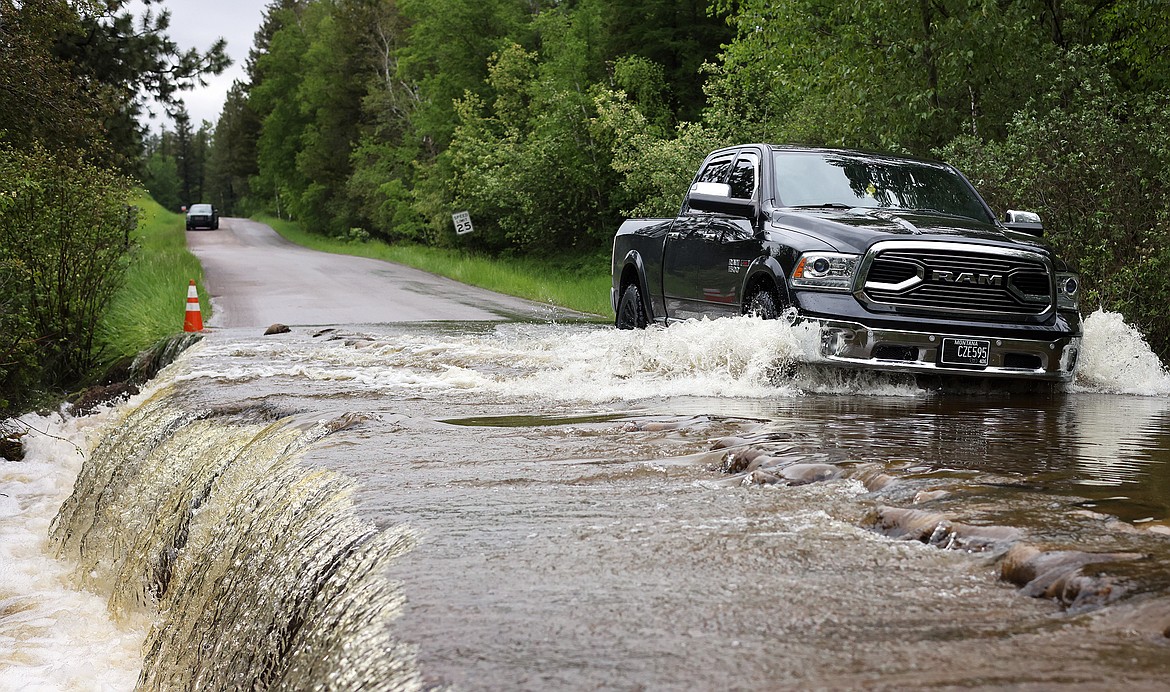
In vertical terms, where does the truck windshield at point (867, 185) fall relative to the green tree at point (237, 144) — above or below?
below

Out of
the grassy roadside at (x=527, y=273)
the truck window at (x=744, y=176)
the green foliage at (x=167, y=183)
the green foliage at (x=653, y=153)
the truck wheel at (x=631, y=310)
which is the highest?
the green foliage at (x=167, y=183)

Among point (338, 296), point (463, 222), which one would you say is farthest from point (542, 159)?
point (338, 296)

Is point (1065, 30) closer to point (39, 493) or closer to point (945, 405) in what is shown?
point (945, 405)

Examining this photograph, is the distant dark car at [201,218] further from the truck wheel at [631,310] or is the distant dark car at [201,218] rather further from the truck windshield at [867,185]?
the truck windshield at [867,185]

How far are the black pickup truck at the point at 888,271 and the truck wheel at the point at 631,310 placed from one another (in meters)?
1.82

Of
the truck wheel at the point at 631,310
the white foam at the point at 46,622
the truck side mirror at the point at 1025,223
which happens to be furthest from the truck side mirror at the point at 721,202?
the white foam at the point at 46,622

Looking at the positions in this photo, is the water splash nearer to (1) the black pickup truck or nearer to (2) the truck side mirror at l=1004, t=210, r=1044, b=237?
(1) the black pickup truck

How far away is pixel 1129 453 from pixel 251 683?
3.94 m

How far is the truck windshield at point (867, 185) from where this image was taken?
8.60 metres

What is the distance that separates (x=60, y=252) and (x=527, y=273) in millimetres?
18686

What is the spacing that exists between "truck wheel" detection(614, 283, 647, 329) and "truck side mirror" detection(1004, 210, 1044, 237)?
11.1 ft

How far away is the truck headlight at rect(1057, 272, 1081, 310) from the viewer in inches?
308

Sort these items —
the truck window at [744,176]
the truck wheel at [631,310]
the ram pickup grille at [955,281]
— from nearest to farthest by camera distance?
1. the ram pickup grille at [955,281]
2. the truck window at [744,176]
3. the truck wheel at [631,310]

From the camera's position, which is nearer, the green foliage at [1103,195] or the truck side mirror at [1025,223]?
the truck side mirror at [1025,223]
